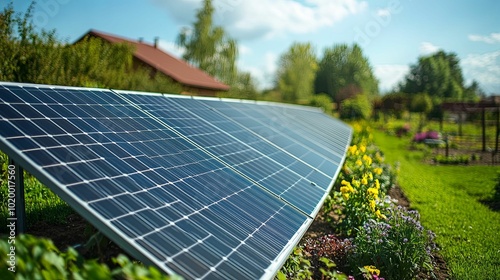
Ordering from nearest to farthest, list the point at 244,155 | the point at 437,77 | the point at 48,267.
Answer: the point at 48,267, the point at 244,155, the point at 437,77

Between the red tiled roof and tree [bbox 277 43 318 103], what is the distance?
1290 inches

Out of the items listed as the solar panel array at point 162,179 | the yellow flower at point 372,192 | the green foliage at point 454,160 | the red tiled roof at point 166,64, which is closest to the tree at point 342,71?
the red tiled roof at point 166,64

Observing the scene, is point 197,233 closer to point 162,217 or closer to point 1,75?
point 162,217

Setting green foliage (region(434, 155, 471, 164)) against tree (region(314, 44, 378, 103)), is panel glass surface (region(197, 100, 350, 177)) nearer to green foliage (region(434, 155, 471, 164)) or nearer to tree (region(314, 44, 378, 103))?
green foliage (region(434, 155, 471, 164))

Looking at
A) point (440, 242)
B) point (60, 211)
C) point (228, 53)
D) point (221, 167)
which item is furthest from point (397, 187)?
point (228, 53)

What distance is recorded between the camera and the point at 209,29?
47469mm

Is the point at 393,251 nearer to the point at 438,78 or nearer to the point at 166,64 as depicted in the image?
the point at 166,64

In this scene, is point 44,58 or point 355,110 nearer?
point 44,58

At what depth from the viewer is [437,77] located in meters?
93.6

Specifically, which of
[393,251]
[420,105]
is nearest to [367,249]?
[393,251]

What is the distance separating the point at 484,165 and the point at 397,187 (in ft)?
26.8

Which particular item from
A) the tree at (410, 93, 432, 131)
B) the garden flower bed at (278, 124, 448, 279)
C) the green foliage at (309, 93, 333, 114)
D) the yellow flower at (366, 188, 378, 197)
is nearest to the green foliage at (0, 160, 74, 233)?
the garden flower bed at (278, 124, 448, 279)

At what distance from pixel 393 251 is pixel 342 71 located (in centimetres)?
8369

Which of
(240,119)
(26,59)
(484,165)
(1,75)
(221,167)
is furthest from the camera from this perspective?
(484,165)
